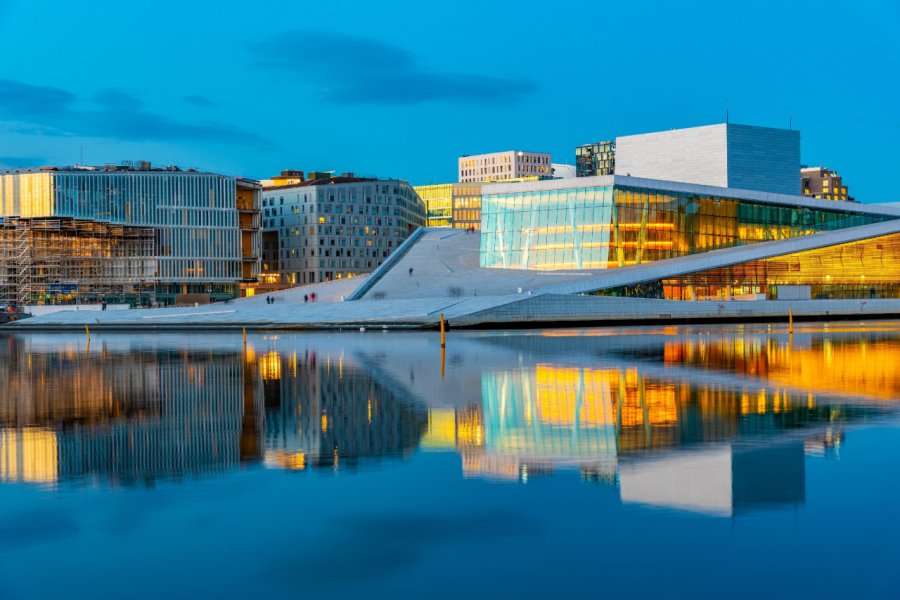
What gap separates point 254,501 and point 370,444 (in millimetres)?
3758

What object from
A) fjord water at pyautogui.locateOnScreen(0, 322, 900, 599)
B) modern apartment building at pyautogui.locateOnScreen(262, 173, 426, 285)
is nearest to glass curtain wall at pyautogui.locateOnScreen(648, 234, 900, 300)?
fjord water at pyautogui.locateOnScreen(0, 322, 900, 599)

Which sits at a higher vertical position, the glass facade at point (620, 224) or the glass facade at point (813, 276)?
the glass facade at point (620, 224)

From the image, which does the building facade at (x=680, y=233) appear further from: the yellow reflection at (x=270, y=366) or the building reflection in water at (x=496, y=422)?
the building reflection in water at (x=496, y=422)

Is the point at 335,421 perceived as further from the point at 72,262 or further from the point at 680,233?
the point at 72,262

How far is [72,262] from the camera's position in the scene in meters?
104

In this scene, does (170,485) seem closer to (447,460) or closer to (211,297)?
(447,460)

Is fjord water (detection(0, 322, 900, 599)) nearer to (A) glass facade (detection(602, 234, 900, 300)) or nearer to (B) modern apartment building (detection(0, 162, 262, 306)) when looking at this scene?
(A) glass facade (detection(602, 234, 900, 300))

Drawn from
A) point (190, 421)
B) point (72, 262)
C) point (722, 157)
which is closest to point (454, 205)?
point (72, 262)

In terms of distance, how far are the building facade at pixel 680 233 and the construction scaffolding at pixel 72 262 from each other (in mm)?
43519

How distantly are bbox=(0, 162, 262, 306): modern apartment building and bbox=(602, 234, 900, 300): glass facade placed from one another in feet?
184

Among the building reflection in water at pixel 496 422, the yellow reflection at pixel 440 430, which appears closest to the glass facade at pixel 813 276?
the building reflection in water at pixel 496 422

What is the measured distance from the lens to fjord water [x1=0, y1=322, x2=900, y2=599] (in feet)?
26.7

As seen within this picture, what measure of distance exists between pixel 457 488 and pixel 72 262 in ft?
325

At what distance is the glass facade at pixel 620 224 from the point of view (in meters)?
72.1
